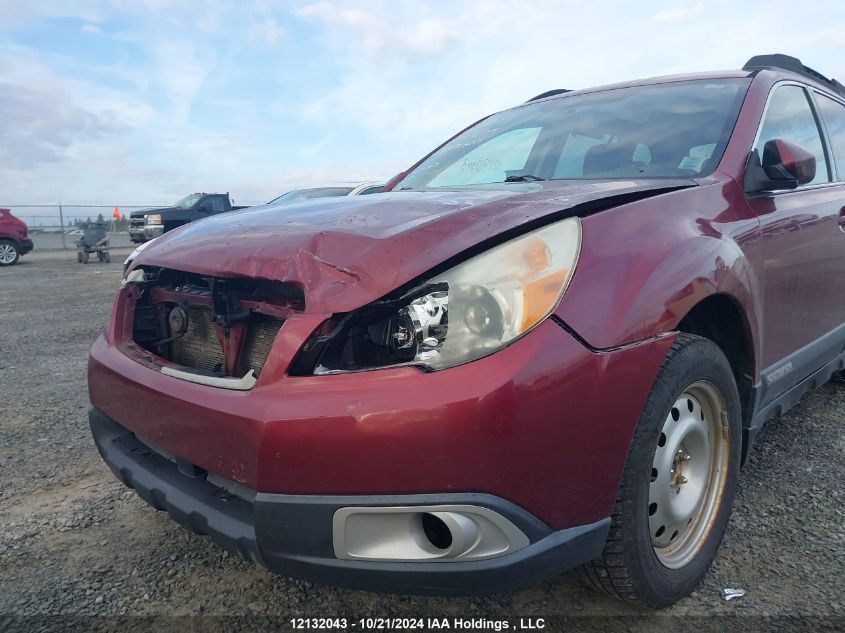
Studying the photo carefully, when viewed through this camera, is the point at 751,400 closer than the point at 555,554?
No

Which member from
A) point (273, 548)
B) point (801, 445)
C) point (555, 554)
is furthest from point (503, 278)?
point (801, 445)

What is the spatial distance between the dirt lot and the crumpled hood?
1.01m

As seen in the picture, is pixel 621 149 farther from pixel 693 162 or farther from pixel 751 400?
pixel 751 400

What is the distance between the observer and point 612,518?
152 cm

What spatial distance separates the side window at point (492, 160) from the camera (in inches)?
111

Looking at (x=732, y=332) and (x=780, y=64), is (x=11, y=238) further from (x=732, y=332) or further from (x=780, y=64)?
(x=732, y=332)

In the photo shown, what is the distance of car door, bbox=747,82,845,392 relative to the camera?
7.23 feet

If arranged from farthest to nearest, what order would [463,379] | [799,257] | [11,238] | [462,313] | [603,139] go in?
[11,238], [603,139], [799,257], [462,313], [463,379]

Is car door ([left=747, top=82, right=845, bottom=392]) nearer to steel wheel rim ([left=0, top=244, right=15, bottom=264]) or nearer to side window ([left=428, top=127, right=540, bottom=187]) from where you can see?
side window ([left=428, top=127, right=540, bottom=187])

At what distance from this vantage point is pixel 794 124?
2.81m

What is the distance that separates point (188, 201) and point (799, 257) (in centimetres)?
1872

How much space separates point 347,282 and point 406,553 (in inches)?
26.0

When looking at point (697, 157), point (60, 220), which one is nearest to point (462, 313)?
point (697, 157)

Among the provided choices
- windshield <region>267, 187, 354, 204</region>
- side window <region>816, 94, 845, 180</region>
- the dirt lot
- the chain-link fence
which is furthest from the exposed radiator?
the chain-link fence
